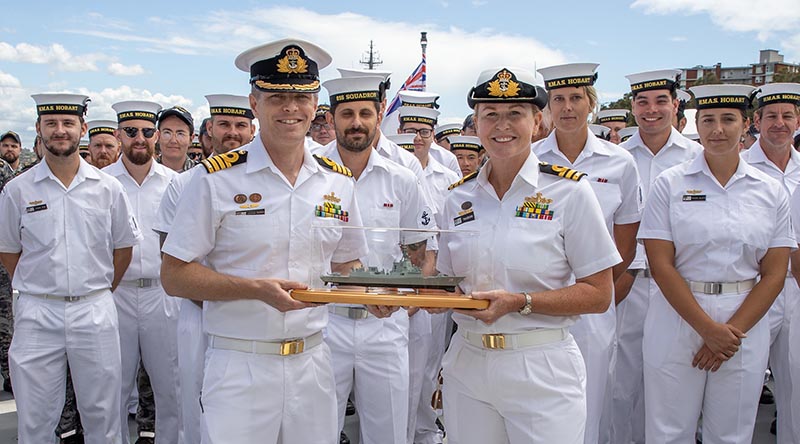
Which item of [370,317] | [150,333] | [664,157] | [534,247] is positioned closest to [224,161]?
[534,247]

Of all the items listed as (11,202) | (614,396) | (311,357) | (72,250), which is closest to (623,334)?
(614,396)

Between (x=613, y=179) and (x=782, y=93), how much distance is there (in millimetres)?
2576

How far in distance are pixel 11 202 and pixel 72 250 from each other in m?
0.53

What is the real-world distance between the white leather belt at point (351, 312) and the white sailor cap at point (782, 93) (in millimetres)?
4056

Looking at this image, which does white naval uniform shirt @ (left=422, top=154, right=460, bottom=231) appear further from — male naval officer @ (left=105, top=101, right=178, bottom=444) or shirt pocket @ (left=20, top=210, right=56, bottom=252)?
shirt pocket @ (left=20, top=210, right=56, bottom=252)

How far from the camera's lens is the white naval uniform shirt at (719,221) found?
4.04 m

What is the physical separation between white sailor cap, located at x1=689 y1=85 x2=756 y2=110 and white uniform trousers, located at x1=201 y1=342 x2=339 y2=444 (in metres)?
2.94

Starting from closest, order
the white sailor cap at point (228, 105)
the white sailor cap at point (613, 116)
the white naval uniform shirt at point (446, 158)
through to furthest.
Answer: the white sailor cap at point (228, 105)
the white naval uniform shirt at point (446, 158)
the white sailor cap at point (613, 116)

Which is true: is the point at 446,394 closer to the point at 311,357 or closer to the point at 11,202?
the point at 311,357

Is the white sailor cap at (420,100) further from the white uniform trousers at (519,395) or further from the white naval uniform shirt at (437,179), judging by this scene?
the white uniform trousers at (519,395)

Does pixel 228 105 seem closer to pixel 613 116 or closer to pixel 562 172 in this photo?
pixel 562 172

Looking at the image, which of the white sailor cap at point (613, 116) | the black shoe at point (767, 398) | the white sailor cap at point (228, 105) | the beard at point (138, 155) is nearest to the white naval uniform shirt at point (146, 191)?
the beard at point (138, 155)

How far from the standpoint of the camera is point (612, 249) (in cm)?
275

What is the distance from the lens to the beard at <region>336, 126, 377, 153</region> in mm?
4355
